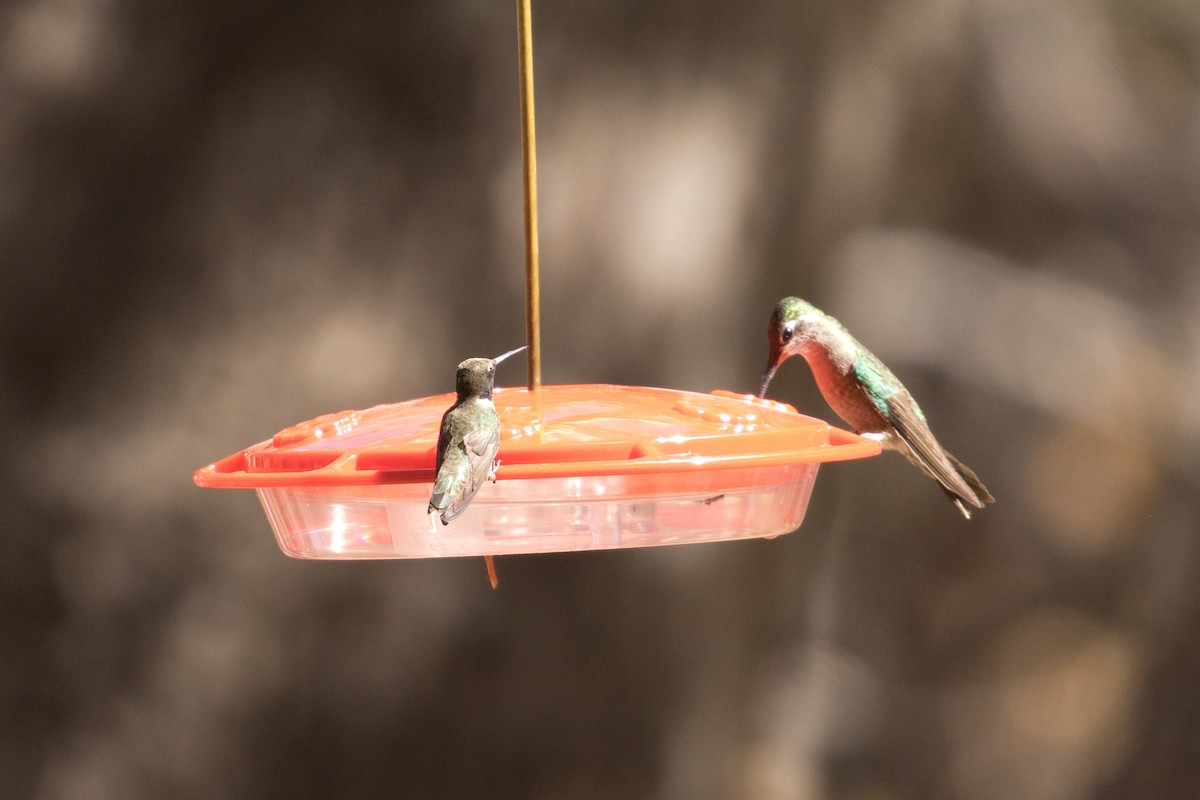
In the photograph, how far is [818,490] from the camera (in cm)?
308

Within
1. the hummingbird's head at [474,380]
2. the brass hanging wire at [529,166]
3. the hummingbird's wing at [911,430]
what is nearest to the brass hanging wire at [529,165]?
the brass hanging wire at [529,166]

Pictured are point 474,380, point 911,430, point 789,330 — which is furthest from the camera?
point 911,430

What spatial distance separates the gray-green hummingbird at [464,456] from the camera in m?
1.08

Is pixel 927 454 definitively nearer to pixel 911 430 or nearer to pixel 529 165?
pixel 911 430

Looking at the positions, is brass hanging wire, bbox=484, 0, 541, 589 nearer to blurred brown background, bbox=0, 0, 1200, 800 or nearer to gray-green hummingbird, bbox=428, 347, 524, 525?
gray-green hummingbird, bbox=428, 347, 524, 525

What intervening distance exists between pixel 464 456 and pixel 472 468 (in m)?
0.02

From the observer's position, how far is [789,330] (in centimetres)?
190

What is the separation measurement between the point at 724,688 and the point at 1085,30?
196 centimetres

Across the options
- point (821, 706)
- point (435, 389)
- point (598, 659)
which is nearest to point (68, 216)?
point (435, 389)

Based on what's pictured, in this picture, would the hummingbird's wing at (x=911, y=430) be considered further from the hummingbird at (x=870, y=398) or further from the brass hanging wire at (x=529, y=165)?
the brass hanging wire at (x=529, y=165)

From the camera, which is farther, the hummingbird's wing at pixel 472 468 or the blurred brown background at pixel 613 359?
the blurred brown background at pixel 613 359

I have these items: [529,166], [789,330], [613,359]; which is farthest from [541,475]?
[613,359]

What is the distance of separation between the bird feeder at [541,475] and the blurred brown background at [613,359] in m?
1.57

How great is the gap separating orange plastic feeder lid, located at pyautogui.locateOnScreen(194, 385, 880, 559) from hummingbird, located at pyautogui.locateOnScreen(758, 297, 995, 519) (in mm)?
563
